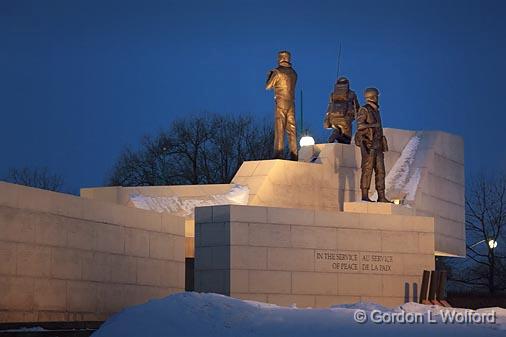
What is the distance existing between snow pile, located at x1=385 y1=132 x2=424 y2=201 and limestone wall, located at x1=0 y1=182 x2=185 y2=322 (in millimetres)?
9798

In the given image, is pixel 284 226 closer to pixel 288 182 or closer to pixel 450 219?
pixel 288 182

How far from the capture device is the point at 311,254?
26.3 meters

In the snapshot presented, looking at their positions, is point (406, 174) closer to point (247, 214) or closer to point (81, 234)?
point (247, 214)

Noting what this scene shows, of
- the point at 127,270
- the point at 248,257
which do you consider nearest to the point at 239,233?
the point at 248,257

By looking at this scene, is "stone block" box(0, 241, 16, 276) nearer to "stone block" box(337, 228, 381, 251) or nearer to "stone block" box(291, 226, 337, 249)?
"stone block" box(291, 226, 337, 249)

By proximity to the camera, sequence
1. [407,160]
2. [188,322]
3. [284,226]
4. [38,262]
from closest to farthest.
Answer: [188,322]
[38,262]
[284,226]
[407,160]

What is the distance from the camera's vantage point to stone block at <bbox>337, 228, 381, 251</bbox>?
26719mm

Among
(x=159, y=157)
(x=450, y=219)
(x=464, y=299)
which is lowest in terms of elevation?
(x=464, y=299)

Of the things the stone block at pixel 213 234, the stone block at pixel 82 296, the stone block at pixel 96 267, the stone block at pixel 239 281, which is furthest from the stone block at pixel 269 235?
the stone block at pixel 82 296

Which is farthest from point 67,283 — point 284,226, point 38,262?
point 284,226

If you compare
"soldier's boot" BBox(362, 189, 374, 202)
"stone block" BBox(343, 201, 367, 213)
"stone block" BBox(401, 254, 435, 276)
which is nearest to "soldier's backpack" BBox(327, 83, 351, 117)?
"soldier's boot" BBox(362, 189, 374, 202)

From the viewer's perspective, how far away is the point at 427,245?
92.2 feet

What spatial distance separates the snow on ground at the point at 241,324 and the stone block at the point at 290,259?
6.02 meters

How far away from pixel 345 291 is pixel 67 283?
8.13 meters
